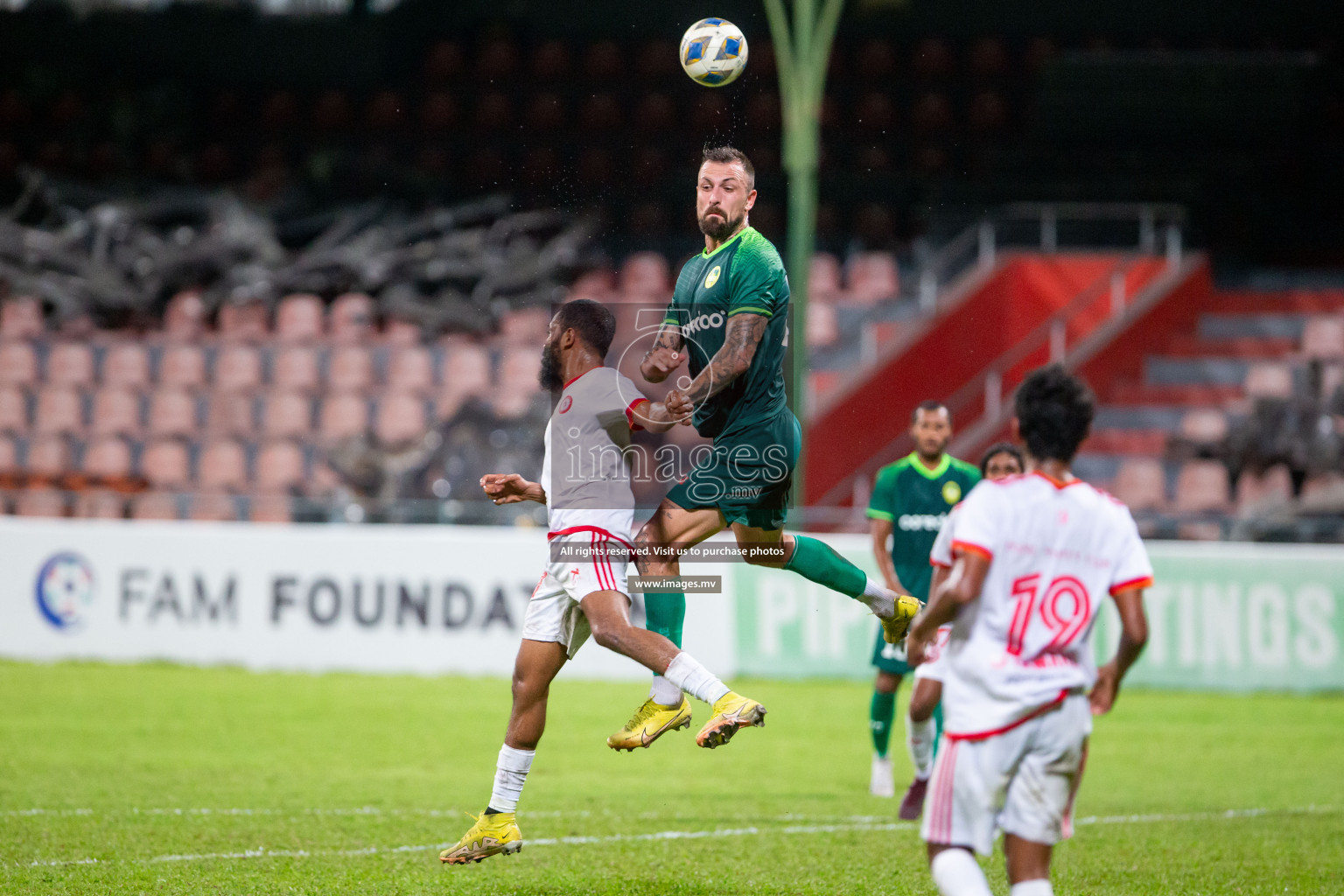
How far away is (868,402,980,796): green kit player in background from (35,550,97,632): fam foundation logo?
836 centimetres

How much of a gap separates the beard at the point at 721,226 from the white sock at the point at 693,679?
1764 millimetres

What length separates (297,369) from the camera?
19219 mm

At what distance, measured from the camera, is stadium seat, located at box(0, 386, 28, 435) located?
18.9 metres

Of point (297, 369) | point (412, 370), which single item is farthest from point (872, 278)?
point (297, 369)

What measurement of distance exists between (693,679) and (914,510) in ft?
13.3

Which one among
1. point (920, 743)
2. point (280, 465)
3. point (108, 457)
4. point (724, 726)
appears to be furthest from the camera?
point (108, 457)

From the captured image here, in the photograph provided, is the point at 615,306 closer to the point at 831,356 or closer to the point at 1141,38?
the point at 831,356

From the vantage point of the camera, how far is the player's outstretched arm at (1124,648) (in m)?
Result: 4.41

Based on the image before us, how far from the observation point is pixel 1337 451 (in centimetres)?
1652

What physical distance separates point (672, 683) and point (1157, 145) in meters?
17.9

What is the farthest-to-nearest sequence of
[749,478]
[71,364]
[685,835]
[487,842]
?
1. [71,364]
2. [685,835]
3. [749,478]
4. [487,842]

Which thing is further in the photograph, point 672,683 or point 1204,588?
point 1204,588

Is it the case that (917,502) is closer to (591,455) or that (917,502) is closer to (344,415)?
(591,455)

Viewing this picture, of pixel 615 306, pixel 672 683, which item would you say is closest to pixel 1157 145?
pixel 615 306
